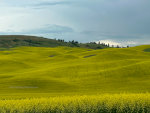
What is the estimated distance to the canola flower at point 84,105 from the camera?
2222 cm

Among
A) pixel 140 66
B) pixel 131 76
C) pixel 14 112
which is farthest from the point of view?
pixel 140 66

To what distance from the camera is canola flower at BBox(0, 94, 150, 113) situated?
72.9 feet

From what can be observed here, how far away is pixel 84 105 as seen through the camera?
73.4 feet

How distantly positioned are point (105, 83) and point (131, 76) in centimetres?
676

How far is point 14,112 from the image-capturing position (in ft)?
72.2

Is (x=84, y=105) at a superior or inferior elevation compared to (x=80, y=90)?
superior

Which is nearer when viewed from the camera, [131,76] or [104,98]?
[104,98]

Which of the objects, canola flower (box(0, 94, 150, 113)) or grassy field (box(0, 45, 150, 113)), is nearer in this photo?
canola flower (box(0, 94, 150, 113))

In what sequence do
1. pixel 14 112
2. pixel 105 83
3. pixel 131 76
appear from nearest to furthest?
pixel 14 112
pixel 105 83
pixel 131 76

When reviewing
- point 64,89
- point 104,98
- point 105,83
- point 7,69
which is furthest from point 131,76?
point 7,69

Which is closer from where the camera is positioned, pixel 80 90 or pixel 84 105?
pixel 84 105

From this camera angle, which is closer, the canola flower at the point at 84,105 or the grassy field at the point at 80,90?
the canola flower at the point at 84,105

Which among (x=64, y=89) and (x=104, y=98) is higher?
(x=104, y=98)

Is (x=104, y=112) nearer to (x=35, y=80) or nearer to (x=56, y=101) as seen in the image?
(x=56, y=101)
